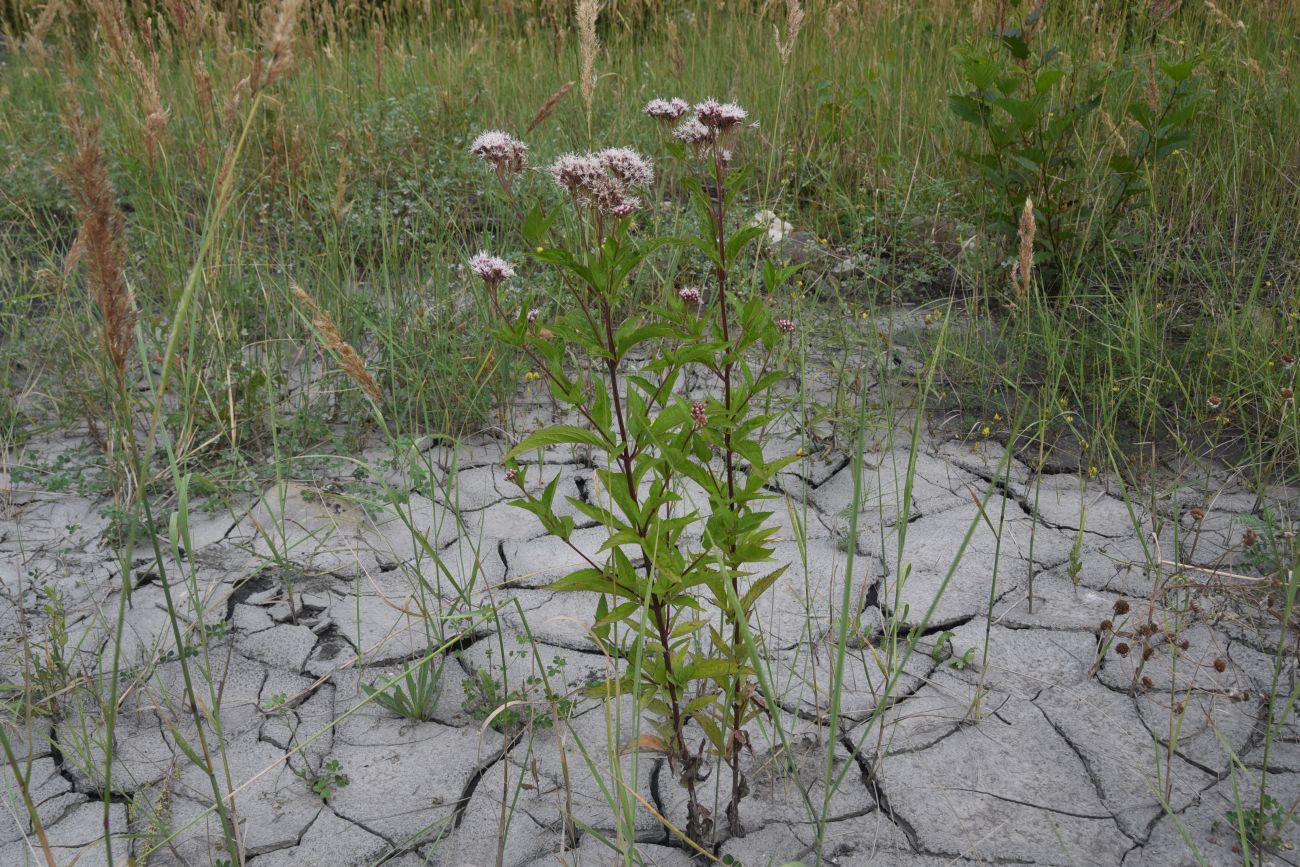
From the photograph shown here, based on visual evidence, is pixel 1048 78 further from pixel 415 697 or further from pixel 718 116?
pixel 415 697

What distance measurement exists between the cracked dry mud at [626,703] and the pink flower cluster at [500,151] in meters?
0.64

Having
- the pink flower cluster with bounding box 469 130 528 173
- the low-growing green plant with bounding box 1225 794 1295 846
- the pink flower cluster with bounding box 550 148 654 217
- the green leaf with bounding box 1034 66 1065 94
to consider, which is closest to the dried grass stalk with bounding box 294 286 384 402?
the pink flower cluster with bounding box 469 130 528 173

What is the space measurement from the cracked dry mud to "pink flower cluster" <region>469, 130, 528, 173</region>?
0.64m

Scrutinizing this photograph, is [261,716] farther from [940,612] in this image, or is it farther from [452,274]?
[452,274]

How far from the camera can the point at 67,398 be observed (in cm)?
299

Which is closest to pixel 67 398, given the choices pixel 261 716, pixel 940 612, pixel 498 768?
pixel 261 716

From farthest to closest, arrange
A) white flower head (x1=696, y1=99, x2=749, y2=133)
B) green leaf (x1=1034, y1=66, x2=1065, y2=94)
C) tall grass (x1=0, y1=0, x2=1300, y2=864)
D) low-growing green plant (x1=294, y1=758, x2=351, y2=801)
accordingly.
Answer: green leaf (x1=1034, y1=66, x2=1065, y2=94), tall grass (x1=0, y1=0, x2=1300, y2=864), low-growing green plant (x1=294, y1=758, x2=351, y2=801), white flower head (x1=696, y1=99, x2=749, y2=133)

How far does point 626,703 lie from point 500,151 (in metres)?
1.06

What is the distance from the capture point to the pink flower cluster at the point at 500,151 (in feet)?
5.22

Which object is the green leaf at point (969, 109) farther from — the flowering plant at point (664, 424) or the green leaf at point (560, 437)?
the green leaf at point (560, 437)

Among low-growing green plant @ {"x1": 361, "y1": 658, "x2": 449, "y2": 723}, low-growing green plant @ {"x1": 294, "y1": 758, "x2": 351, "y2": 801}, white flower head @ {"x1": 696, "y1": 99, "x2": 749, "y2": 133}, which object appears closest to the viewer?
white flower head @ {"x1": 696, "y1": 99, "x2": 749, "y2": 133}

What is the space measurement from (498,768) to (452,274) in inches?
85.4

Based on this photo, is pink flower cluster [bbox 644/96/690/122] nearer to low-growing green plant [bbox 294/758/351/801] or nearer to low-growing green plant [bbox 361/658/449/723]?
low-growing green plant [bbox 361/658/449/723]

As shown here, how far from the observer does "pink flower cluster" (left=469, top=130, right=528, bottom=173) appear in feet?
5.22
